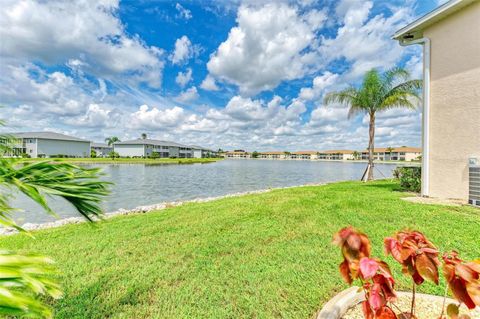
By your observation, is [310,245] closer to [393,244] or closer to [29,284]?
[393,244]

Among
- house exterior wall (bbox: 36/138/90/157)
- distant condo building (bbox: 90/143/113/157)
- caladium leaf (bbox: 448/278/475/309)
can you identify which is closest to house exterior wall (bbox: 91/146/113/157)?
distant condo building (bbox: 90/143/113/157)

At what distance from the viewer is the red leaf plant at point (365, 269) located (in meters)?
1.04

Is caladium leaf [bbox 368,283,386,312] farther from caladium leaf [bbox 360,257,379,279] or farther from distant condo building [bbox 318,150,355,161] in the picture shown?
distant condo building [bbox 318,150,355,161]

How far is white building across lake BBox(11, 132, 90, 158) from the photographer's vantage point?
59000 mm

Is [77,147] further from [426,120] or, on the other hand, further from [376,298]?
[376,298]

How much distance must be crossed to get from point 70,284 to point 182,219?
3192mm

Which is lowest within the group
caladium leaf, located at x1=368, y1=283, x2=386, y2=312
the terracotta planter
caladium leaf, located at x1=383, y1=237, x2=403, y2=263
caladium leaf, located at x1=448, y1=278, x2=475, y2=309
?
the terracotta planter

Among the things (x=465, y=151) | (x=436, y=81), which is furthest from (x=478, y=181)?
(x=436, y=81)

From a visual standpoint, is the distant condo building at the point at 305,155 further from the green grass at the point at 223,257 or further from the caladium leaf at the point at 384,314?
the caladium leaf at the point at 384,314

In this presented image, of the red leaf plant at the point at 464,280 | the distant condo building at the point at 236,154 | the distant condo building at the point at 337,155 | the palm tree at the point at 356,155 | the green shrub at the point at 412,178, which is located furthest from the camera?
the distant condo building at the point at 236,154

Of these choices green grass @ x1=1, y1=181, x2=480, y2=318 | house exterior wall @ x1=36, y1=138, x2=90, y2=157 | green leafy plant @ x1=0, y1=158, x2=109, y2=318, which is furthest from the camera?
house exterior wall @ x1=36, y1=138, x2=90, y2=157

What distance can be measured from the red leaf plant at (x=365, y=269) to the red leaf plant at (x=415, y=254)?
10 centimetres

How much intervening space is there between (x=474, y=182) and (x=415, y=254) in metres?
7.94

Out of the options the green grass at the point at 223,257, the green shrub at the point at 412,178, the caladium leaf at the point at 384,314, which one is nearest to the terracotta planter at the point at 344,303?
the green grass at the point at 223,257
